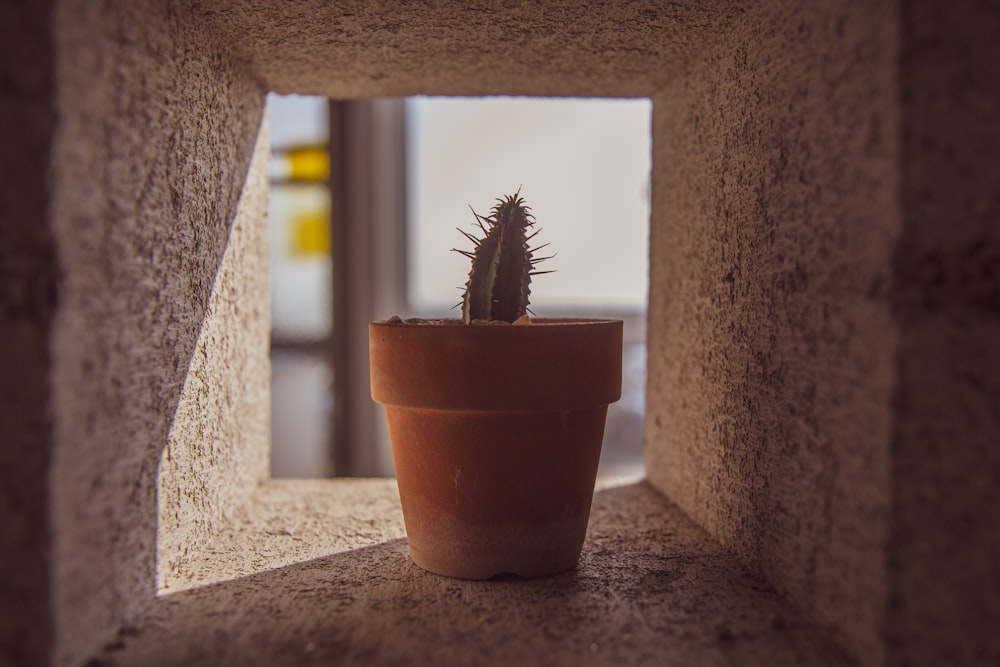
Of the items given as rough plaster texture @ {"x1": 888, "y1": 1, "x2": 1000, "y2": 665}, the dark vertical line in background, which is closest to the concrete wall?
rough plaster texture @ {"x1": 888, "y1": 1, "x2": 1000, "y2": 665}

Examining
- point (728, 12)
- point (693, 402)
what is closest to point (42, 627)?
point (693, 402)

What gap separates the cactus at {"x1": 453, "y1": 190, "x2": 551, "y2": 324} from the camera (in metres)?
0.98

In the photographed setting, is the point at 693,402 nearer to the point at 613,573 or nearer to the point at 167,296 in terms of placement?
the point at 613,573

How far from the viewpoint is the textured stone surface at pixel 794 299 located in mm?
685

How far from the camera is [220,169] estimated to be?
1.05 m

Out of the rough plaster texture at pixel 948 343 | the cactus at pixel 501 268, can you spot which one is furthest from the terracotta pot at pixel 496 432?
the rough plaster texture at pixel 948 343

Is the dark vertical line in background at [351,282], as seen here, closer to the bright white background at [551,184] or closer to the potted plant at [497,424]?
the bright white background at [551,184]

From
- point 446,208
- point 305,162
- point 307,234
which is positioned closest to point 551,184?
A: point 446,208

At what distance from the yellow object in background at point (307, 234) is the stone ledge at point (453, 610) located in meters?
2.26

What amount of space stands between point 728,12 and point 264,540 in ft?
3.29

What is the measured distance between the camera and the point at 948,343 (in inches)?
25.7

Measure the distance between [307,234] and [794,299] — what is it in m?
2.72

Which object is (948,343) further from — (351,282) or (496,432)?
(351,282)

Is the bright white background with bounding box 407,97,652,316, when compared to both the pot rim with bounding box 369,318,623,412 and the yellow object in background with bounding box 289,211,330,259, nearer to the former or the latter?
the yellow object in background with bounding box 289,211,330,259
